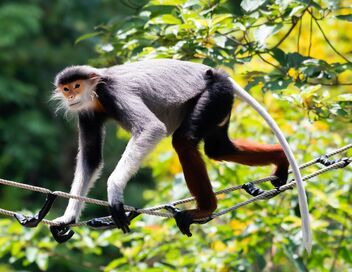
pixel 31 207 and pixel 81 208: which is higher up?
pixel 81 208

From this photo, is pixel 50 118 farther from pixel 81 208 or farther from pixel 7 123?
pixel 81 208

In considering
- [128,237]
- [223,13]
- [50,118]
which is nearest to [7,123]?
[50,118]

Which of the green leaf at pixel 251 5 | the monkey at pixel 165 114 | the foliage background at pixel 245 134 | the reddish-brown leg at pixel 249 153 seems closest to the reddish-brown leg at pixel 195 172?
the monkey at pixel 165 114

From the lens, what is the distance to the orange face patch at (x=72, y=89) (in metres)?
4.75

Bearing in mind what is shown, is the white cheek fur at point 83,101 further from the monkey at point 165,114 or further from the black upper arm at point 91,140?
the black upper arm at point 91,140

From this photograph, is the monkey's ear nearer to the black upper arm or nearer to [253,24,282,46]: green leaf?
the black upper arm

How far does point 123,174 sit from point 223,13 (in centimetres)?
128

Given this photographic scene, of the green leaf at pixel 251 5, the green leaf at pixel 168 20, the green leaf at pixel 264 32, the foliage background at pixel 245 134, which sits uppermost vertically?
the green leaf at pixel 251 5

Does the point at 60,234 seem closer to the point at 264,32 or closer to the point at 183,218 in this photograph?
the point at 183,218

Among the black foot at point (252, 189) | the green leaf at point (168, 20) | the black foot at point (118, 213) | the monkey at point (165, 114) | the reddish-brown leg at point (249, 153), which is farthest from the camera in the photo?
the reddish-brown leg at point (249, 153)

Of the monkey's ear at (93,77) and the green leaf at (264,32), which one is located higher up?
the green leaf at (264,32)

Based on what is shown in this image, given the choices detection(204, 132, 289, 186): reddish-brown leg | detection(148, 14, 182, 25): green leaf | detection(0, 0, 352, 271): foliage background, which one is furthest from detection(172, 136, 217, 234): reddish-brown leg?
detection(148, 14, 182, 25): green leaf

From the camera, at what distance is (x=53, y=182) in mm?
16734

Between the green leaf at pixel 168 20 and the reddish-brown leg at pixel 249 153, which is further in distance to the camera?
the reddish-brown leg at pixel 249 153
